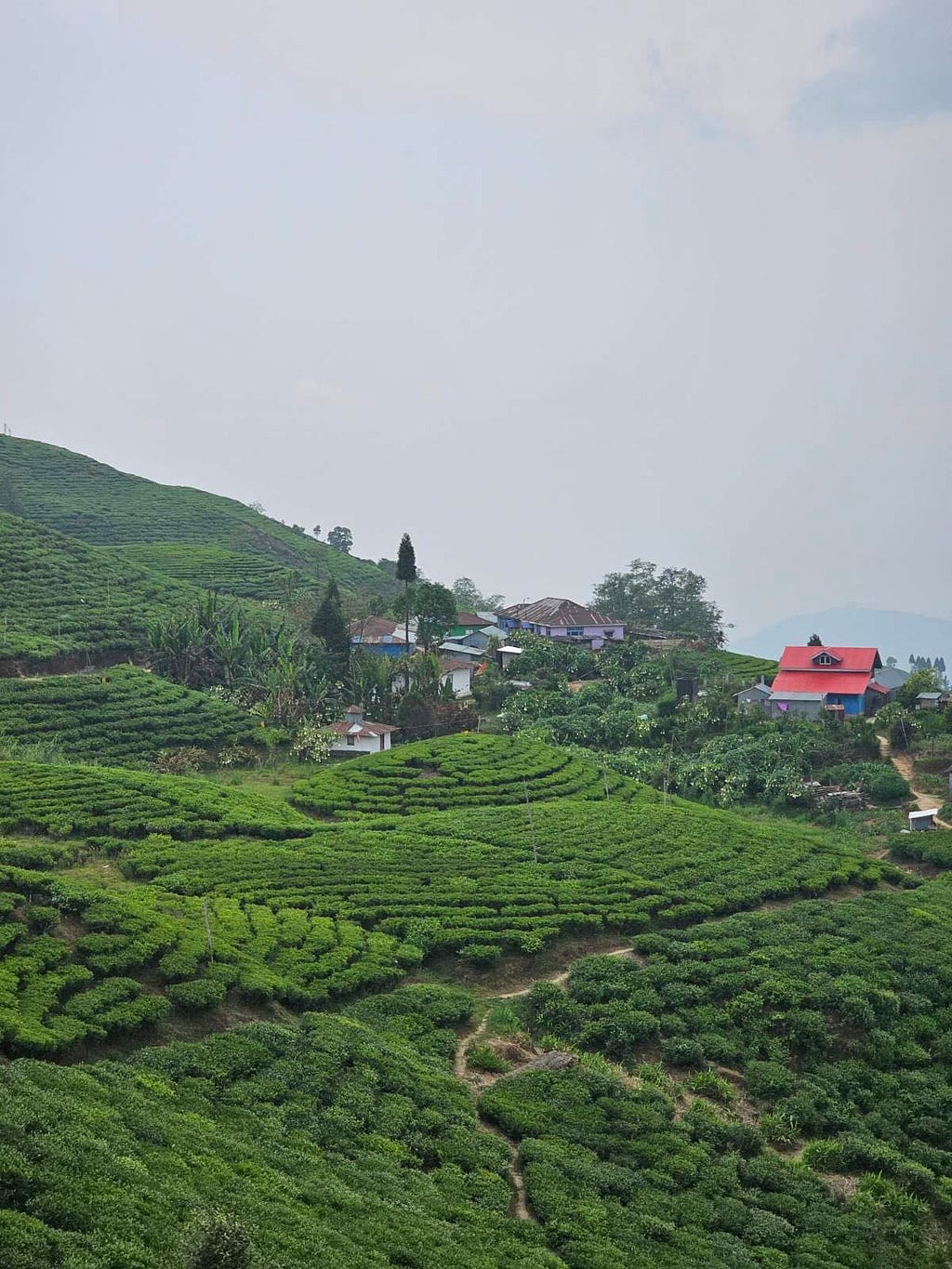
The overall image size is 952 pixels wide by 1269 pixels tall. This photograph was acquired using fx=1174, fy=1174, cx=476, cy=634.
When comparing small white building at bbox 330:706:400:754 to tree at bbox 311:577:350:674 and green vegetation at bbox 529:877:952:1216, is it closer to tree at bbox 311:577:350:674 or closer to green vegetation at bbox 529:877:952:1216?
tree at bbox 311:577:350:674

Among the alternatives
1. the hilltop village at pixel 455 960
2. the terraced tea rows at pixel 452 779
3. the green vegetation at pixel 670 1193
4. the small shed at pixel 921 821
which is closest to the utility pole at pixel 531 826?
the terraced tea rows at pixel 452 779

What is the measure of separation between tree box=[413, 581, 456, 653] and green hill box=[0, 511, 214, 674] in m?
13.7

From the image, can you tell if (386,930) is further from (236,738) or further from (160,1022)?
(236,738)

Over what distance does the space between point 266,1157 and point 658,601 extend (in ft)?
233

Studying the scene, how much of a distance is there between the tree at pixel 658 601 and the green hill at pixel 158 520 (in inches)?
771

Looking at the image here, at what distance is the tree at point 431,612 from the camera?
66.1m

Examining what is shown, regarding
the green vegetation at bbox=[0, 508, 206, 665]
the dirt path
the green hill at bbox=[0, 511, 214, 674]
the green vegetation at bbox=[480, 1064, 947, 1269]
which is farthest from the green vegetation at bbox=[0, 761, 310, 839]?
the dirt path

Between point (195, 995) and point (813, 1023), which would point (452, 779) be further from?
point (195, 995)

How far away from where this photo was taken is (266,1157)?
58.7 feet

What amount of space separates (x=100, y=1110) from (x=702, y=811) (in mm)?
29040

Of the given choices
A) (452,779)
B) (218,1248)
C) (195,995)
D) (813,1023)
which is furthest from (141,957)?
(452,779)

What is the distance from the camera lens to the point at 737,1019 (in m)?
27.3

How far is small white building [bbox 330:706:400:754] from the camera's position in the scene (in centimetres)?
5066

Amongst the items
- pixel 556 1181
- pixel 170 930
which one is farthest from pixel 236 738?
pixel 556 1181
